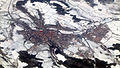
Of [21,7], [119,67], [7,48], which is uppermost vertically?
[21,7]

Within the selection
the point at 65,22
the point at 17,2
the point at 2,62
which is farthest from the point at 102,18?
the point at 2,62

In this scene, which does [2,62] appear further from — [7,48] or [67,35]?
[67,35]

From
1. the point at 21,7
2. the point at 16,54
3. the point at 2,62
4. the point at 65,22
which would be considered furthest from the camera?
the point at 21,7

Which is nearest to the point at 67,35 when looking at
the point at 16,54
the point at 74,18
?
the point at 74,18

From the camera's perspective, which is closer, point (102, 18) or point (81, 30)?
point (81, 30)

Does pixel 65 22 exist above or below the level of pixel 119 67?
above

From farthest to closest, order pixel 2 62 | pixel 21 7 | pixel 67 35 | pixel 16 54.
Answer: pixel 21 7 < pixel 67 35 < pixel 16 54 < pixel 2 62
